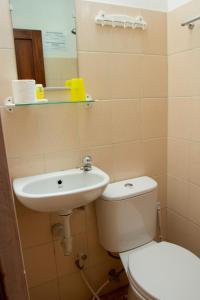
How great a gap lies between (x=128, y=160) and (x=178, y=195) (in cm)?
44

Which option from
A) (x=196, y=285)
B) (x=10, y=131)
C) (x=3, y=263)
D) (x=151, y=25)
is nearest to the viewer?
(x=3, y=263)

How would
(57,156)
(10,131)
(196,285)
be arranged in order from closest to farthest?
(196,285)
(10,131)
(57,156)

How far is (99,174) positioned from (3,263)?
860 millimetres

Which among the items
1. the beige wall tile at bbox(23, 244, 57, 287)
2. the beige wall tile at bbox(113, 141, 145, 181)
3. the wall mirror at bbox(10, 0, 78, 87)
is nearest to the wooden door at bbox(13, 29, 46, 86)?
the wall mirror at bbox(10, 0, 78, 87)

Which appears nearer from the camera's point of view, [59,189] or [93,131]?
[59,189]

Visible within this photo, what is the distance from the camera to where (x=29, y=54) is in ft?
3.70

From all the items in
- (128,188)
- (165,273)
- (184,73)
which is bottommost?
(165,273)

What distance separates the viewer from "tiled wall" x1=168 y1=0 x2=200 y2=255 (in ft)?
4.29

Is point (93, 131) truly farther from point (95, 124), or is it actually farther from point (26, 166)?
point (26, 166)

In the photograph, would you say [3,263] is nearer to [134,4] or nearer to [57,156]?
[57,156]

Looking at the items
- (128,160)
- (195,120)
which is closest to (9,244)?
(128,160)

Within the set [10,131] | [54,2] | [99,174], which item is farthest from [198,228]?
[54,2]

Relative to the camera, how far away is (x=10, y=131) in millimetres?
1146

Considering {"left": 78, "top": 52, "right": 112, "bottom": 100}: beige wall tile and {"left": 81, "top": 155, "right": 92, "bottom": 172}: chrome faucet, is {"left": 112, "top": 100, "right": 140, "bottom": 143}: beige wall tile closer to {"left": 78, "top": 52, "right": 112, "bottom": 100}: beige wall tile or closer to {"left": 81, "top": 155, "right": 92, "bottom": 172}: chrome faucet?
{"left": 78, "top": 52, "right": 112, "bottom": 100}: beige wall tile
